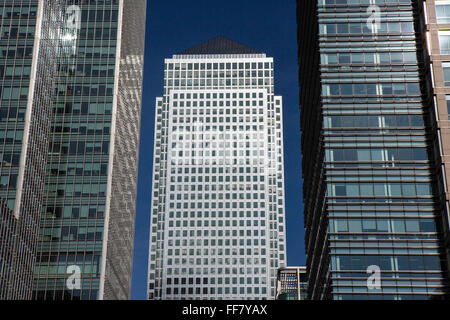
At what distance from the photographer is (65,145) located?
499ft

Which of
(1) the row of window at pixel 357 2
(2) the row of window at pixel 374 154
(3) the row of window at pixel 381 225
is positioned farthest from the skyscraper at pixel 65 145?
(1) the row of window at pixel 357 2

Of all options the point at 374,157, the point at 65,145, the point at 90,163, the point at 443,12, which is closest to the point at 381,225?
the point at 374,157

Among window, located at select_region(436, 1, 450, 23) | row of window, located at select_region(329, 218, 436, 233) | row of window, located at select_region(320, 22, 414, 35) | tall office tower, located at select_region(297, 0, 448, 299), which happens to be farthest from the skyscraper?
window, located at select_region(436, 1, 450, 23)

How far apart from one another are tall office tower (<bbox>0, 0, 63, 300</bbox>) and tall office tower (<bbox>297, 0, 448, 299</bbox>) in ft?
175

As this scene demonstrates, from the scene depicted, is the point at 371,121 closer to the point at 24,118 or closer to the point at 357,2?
the point at 357,2

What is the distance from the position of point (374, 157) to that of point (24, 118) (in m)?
73.4

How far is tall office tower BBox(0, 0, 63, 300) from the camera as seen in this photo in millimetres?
129875

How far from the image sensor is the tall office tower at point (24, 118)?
129875mm

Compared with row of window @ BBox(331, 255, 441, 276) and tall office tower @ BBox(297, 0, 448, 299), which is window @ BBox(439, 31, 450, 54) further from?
row of window @ BBox(331, 255, 441, 276)

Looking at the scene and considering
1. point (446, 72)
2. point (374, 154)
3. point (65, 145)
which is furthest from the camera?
point (65, 145)

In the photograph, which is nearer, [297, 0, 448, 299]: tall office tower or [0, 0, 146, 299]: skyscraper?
[297, 0, 448, 299]: tall office tower

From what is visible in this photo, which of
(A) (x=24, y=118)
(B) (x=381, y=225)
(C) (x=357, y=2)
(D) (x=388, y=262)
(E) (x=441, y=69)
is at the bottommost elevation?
(D) (x=388, y=262)

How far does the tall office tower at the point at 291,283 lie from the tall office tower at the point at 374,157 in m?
68.9
